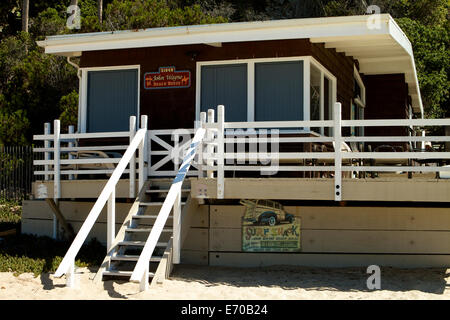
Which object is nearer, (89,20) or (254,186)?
(254,186)

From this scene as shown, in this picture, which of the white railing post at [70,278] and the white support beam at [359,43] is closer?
the white railing post at [70,278]

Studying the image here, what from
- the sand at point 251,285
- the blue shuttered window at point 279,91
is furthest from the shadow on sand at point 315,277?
the blue shuttered window at point 279,91

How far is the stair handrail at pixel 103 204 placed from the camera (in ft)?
25.3

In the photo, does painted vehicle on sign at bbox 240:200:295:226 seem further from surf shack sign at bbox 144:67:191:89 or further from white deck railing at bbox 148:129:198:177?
surf shack sign at bbox 144:67:191:89

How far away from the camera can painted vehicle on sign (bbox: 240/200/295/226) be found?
31.9 ft

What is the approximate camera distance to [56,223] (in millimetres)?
11266

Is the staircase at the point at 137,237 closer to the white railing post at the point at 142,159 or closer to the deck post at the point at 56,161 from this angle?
the white railing post at the point at 142,159

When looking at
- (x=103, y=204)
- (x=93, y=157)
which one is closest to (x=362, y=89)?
(x=93, y=157)

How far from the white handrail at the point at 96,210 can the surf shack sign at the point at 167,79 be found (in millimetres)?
1902

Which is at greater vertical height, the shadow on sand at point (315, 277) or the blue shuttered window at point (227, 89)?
the blue shuttered window at point (227, 89)

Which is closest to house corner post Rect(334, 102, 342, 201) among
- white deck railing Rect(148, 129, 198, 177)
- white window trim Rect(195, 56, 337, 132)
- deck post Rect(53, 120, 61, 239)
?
white window trim Rect(195, 56, 337, 132)
